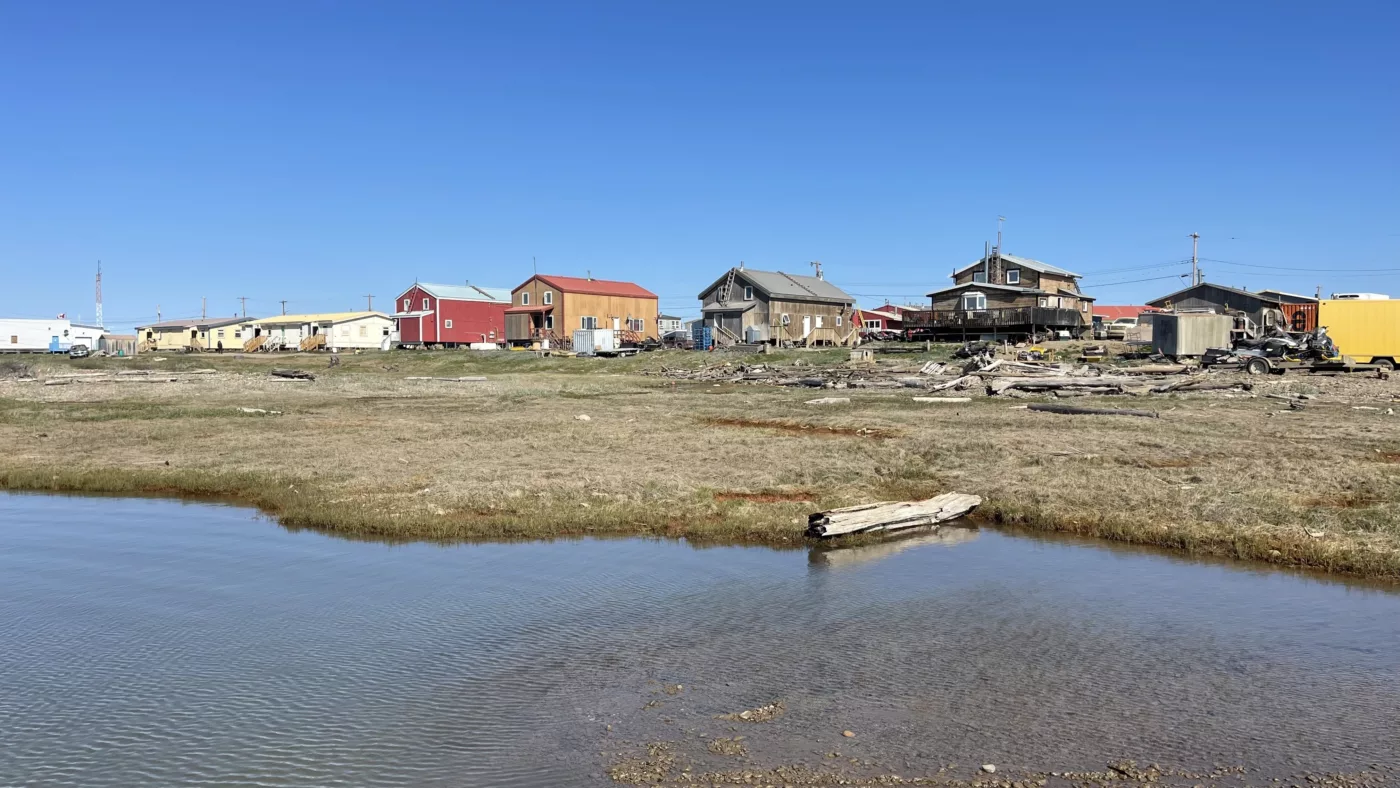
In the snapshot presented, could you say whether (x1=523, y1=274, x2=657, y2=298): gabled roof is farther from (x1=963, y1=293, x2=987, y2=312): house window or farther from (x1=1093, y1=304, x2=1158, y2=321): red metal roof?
(x1=1093, y1=304, x2=1158, y2=321): red metal roof

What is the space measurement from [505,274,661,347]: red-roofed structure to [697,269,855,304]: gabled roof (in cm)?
878

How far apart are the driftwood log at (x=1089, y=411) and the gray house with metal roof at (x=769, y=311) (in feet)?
144

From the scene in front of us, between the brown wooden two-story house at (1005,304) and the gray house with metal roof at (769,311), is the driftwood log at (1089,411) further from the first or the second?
the gray house with metal roof at (769,311)

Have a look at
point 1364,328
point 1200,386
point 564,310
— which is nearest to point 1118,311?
point 564,310

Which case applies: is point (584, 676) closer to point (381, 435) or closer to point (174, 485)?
point (174, 485)

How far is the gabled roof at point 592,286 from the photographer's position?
84.3 metres

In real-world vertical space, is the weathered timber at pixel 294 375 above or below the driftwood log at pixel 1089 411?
above

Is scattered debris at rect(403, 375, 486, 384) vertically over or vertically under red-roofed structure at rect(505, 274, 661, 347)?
under

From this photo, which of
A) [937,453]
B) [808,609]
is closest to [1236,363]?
[937,453]

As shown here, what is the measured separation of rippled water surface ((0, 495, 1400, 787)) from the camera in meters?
7.29

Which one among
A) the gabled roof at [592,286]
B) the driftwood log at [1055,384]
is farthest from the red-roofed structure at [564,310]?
the driftwood log at [1055,384]

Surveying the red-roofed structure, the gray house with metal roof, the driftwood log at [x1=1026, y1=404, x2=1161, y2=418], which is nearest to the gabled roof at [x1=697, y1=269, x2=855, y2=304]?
the gray house with metal roof

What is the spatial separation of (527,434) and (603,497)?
900 cm

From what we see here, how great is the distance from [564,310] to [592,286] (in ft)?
17.9
